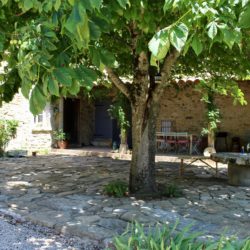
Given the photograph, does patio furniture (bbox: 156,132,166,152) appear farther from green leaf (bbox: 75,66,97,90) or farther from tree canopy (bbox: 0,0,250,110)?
green leaf (bbox: 75,66,97,90)

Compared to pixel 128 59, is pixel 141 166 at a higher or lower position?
lower

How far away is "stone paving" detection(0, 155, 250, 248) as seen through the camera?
5098 millimetres

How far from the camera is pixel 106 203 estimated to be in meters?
6.33

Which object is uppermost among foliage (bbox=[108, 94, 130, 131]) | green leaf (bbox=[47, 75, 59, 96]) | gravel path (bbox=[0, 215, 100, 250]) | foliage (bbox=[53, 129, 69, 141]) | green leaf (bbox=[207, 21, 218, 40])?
foliage (bbox=[108, 94, 130, 131])

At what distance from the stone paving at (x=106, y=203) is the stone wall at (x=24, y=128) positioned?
178 inches

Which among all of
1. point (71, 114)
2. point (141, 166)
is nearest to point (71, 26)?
point (141, 166)

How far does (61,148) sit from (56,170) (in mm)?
5231

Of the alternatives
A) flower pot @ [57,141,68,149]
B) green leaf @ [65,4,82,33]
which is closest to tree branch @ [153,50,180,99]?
green leaf @ [65,4,82,33]

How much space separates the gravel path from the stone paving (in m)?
0.13

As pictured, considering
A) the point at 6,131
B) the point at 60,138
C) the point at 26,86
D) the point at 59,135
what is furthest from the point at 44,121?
the point at 26,86

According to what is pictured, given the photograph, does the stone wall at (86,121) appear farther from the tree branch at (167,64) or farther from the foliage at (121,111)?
the tree branch at (167,64)

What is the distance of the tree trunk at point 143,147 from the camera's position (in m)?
6.73

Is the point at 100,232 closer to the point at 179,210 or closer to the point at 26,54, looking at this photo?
the point at 179,210

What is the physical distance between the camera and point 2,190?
7.51m
